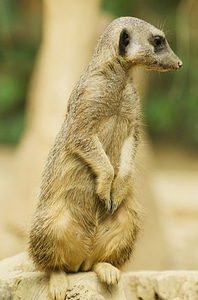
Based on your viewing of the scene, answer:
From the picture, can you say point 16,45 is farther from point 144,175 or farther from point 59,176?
point 59,176

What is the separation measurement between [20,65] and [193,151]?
3270 mm

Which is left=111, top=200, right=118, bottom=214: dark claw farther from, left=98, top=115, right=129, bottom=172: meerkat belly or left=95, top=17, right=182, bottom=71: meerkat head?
left=95, top=17, right=182, bottom=71: meerkat head

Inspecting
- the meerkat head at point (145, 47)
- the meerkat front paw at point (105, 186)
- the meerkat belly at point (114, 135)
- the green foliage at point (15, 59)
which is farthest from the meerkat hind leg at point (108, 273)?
the green foliage at point (15, 59)

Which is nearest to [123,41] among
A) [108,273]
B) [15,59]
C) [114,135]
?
[114,135]

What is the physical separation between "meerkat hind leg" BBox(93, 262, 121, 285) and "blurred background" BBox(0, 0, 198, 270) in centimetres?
48

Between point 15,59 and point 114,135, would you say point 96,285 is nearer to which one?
point 114,135

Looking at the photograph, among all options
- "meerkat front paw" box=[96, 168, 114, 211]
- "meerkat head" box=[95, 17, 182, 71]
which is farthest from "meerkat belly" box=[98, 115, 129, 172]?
"meerkat head" box=[95, 17, 182, 71]

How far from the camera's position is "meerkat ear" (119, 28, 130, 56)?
362 cm

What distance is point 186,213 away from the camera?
9.76 metres

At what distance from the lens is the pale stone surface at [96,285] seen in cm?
366

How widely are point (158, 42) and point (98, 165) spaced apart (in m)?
0.59

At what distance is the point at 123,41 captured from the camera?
11.9 feet

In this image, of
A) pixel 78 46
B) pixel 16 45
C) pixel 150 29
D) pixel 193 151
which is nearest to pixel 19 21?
pixel 16 45

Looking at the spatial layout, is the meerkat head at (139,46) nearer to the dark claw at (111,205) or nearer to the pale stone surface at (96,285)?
the dark claw at (111,205)
